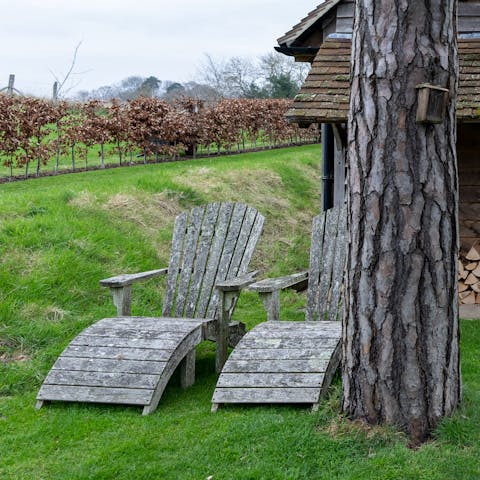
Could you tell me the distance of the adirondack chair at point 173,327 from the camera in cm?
385

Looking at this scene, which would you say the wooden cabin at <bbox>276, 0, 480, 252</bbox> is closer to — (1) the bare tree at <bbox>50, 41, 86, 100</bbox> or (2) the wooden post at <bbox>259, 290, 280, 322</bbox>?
(2) the wooden post at <bbox>259, 290, 280, 322</bbox>

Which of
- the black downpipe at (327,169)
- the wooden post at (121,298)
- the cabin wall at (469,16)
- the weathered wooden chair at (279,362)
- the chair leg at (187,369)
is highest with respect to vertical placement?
the cabin wall at (469,16)

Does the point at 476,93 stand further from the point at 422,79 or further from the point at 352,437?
the point at 352,437

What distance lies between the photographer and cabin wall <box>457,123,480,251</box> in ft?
21.3

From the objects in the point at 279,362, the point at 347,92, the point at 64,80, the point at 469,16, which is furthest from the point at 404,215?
the point at 64,80

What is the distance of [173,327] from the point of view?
14.0ft

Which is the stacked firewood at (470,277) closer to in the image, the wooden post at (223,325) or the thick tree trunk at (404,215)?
the wooden post at (223,325)

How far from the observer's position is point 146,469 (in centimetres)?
313

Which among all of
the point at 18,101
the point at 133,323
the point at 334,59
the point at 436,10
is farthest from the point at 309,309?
the point at 18,101

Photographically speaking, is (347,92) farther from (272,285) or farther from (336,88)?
(272,285)

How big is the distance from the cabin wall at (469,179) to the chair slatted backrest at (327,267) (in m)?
1.88

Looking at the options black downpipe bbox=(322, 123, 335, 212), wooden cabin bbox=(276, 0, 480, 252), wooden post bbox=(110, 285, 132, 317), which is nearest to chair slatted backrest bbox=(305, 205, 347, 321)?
wooden cabin bbox=(276, 0, 480, 252)

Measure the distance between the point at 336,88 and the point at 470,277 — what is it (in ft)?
6.88

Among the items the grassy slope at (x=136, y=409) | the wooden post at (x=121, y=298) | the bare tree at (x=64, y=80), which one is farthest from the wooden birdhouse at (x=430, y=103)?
the bare tree at (x=64, y=80)
